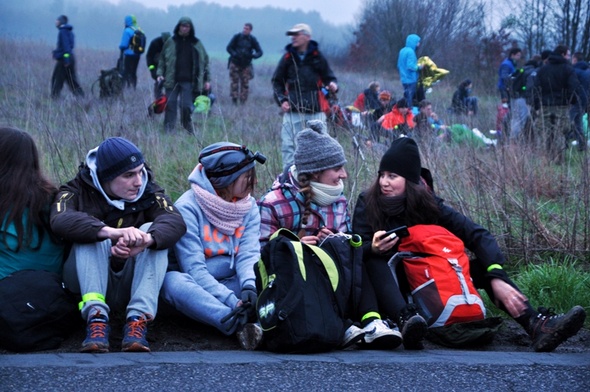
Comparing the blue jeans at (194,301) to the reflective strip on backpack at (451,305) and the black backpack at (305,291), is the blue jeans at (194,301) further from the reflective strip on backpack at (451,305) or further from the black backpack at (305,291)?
the reflective strip on backpack at (451,305)

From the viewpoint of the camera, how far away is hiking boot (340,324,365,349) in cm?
484

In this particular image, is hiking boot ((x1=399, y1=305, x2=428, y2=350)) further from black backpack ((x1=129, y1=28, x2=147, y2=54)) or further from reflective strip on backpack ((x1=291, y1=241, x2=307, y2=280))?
black backpack ((x1=129, y1=28, x2=147, y2=54))

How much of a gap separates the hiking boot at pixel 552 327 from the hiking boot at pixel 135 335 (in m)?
2.07

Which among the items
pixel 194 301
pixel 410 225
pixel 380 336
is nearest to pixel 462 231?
pixel 410 225

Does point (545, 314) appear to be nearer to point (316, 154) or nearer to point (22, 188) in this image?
point (316, 154)

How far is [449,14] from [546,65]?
49.0ft

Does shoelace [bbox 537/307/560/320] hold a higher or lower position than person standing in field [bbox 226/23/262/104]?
lower

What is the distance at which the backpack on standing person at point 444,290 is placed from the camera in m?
5.18

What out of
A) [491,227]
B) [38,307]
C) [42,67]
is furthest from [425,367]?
[42,67]

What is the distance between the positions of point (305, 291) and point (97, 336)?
3.39ft

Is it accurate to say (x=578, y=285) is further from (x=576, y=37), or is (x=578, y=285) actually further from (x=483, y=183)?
(x=576, y=37)

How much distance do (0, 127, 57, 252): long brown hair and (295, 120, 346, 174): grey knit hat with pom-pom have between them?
1472 millimetres

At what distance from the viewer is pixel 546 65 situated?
15.0 metres

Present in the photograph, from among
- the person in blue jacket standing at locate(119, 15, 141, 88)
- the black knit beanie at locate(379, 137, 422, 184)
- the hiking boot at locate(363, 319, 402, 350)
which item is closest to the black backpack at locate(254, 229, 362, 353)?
the hiking boot at locate(363, 319, 402, 350)
